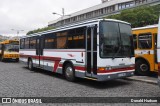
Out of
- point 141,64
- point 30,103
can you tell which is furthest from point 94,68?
point 141,64

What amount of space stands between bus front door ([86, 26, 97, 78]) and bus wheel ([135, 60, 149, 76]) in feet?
14.6

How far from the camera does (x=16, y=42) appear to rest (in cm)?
2652

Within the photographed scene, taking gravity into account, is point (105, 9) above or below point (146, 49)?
above

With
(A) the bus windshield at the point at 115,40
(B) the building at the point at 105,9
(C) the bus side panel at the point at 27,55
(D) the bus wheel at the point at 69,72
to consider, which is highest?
(B) the building at the point at 105,9

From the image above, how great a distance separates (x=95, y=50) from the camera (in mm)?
9219

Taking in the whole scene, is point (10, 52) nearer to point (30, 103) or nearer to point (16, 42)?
point (16, 42)

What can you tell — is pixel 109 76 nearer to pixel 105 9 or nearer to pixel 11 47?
pixel 11 47

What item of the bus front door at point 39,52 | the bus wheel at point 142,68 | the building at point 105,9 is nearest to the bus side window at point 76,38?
the bus front door at point 39,52

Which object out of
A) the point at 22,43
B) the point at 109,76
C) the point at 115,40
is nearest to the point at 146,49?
the point at 115,40

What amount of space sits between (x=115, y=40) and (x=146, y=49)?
11.7ft

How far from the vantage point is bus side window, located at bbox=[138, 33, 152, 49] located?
1209cm

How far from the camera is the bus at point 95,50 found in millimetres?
9083

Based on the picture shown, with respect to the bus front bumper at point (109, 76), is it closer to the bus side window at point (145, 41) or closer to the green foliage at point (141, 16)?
the bus side window at point (145, 41)

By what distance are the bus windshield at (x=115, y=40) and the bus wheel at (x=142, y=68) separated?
2.59 m
